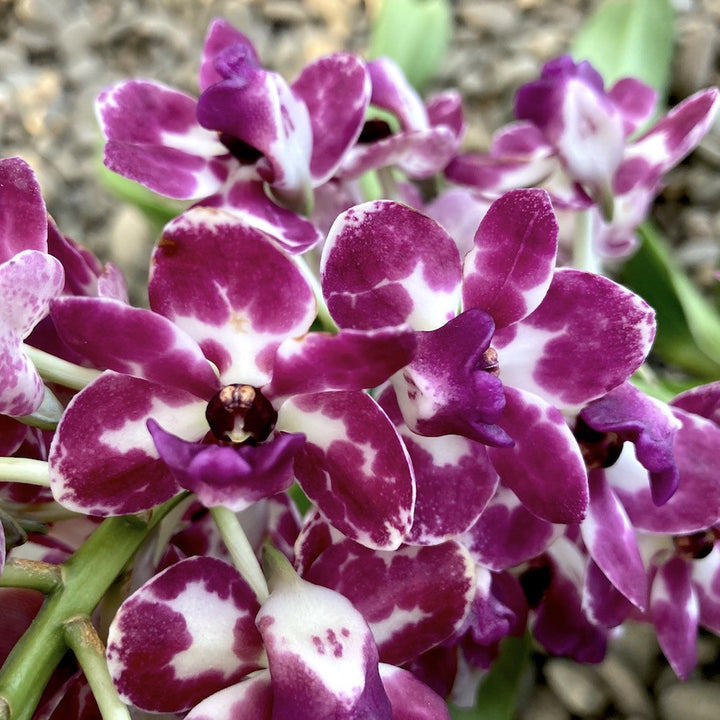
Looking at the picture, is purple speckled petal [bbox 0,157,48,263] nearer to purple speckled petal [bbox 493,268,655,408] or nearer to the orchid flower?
the orchid flower

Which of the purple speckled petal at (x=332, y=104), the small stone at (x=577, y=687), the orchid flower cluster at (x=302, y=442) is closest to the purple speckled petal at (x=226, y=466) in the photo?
the orchid flower cluster at (x=302, y=442)

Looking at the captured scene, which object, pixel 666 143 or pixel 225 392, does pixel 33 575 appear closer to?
pixel 225 392

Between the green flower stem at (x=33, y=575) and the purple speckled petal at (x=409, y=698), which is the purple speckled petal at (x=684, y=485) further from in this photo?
the green flower stem at (x=33, y=575)

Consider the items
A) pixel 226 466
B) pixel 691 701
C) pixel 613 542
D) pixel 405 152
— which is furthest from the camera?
pixel 691 701

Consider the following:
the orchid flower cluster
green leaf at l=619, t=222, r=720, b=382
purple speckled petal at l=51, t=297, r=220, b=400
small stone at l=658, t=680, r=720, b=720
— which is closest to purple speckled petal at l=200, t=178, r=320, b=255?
the orchid flower cluster

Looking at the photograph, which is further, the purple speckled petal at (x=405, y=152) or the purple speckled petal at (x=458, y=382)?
Answer: the purple speckled petal at (x=405, y=152)

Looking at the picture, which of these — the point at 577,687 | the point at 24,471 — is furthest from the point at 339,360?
the point at 577,687
